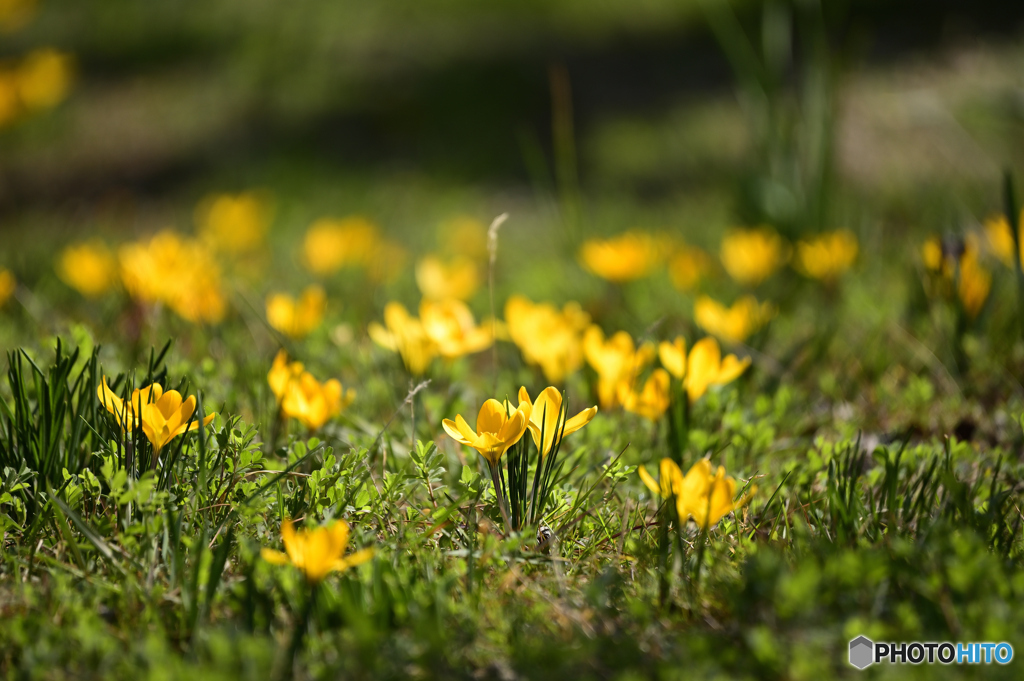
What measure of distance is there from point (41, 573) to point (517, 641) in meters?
0.87

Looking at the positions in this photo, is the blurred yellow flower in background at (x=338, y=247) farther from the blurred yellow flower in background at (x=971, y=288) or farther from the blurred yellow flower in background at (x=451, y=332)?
the blurred yellow flower in background at (x=971, y=288)

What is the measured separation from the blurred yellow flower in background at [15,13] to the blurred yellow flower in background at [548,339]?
701cm

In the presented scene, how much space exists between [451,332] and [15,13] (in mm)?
7913

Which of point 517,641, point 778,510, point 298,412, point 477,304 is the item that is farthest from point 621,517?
point 477,304

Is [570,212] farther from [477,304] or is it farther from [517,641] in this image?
[517,641]

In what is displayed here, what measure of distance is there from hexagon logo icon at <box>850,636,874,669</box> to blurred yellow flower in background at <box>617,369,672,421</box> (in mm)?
670

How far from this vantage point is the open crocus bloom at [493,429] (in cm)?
126

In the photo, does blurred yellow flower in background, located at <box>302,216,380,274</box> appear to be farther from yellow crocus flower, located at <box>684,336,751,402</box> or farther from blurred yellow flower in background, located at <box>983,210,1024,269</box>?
blurred yellow flower in background, located at <box>983,210,1024,269</box>

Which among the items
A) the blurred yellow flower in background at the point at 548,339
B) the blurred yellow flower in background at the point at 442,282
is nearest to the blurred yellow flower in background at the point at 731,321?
the blurred yellow flower in background at the point at 548,339

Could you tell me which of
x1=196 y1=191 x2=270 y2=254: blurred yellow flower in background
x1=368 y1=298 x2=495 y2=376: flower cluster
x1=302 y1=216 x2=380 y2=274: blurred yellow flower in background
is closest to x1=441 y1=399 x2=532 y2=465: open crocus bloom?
x1=368 y1=298 x2=495 y2=376: flower cluster

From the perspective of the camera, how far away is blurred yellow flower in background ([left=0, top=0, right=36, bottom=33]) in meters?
6.46

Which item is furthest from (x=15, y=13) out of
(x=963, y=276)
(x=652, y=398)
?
(x=963, y=276)

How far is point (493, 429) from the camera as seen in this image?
1.29m

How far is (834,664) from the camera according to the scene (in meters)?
1.03
